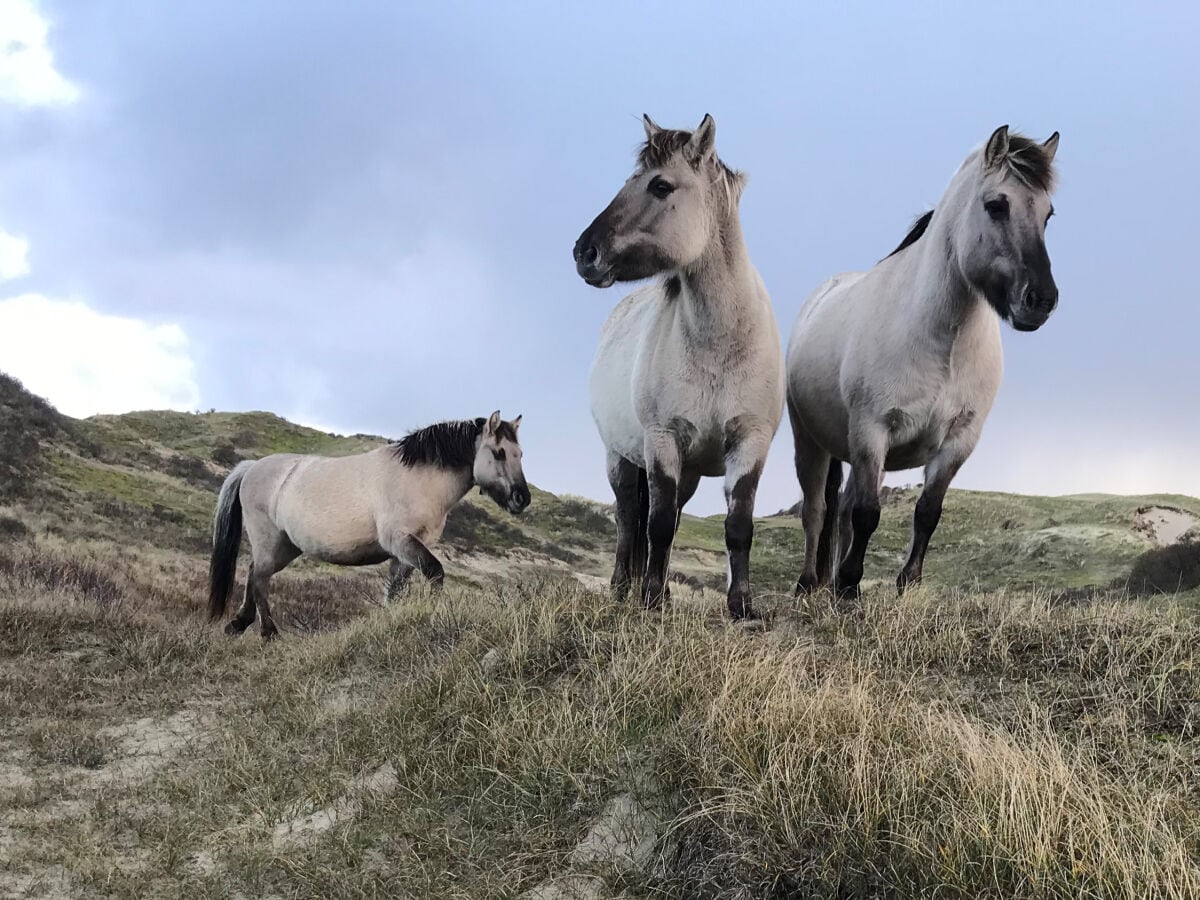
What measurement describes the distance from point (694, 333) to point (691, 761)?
3.16 metres

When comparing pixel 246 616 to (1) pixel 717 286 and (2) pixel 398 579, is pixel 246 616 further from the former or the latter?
(1) pixel 717 286

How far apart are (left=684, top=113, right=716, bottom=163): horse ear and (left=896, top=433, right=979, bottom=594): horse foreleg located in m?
2.62

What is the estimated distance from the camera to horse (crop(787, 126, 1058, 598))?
554 cm

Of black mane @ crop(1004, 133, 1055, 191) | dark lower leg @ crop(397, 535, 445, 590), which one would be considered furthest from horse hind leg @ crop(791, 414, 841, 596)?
dark lower leg @ crop(397, 535, 445, 590)

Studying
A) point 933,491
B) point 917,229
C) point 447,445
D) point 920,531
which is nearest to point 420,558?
point 447,445

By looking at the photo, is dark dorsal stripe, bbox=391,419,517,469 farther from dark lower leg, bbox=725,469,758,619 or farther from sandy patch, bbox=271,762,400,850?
sandy patch, bbox=271,762,400,850

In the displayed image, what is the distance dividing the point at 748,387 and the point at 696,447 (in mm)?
545

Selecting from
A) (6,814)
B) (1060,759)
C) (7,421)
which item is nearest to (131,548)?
(7,421)

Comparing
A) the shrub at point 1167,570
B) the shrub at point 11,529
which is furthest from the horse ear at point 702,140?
the shrub at point 1167,570

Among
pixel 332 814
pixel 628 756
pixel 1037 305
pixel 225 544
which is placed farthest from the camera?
pixel 225 544

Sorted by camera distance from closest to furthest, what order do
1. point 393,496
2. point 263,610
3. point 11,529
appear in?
point 393,496 < point 263,610 < point 11,529

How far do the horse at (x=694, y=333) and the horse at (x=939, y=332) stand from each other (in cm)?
70

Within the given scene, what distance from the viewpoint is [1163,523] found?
29953 millimetres

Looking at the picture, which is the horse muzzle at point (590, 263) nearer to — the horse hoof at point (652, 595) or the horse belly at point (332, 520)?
the horse hoof at point (652, 595)
